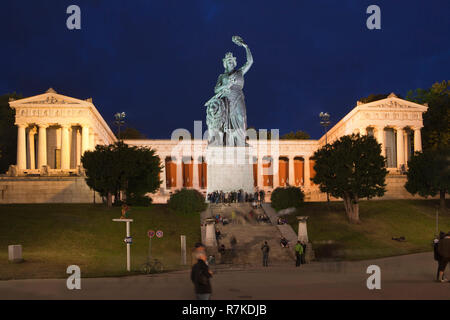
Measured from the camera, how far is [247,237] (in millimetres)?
34719

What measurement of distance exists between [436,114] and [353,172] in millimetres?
43987

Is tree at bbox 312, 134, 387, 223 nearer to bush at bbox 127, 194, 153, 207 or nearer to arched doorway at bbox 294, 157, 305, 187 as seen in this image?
bush at bbox 127, 194, 153, 207

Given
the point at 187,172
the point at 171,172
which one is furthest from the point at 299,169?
the point at 171,172

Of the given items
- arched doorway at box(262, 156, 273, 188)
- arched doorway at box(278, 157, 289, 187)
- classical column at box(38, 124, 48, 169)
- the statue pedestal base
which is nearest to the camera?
the statue pedestal base

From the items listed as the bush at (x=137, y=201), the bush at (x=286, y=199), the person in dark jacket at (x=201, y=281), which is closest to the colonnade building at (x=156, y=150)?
the bush at (x=137, y=201)

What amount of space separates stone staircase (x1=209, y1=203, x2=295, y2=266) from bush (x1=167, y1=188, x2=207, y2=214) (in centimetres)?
129

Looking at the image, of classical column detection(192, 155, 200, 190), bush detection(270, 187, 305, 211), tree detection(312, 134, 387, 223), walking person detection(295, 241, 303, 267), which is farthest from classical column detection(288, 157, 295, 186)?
walking person detection(295, 241, 303, 267)

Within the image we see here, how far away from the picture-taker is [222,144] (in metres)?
46.5

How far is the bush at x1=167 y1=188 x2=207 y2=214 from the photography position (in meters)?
42.1

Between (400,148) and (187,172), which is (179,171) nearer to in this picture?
(187,172)

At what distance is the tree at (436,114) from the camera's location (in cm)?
7394

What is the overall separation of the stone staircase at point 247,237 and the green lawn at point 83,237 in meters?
2.57

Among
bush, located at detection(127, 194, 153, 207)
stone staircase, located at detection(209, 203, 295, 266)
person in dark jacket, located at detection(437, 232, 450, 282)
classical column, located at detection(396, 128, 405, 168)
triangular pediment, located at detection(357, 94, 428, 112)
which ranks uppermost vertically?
triangular pediment, located at detection(357, 94, 428, 112)

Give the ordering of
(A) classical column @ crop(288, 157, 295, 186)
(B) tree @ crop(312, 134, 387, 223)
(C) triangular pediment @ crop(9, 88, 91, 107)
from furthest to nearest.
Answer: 1. (A) classical column @ crop(288, 157, 295, 186)
2. (C) triangular pediment @ crop(9, 88, 91, 107)
3. (B) tree @ crop(312, 134, 387, 223)
